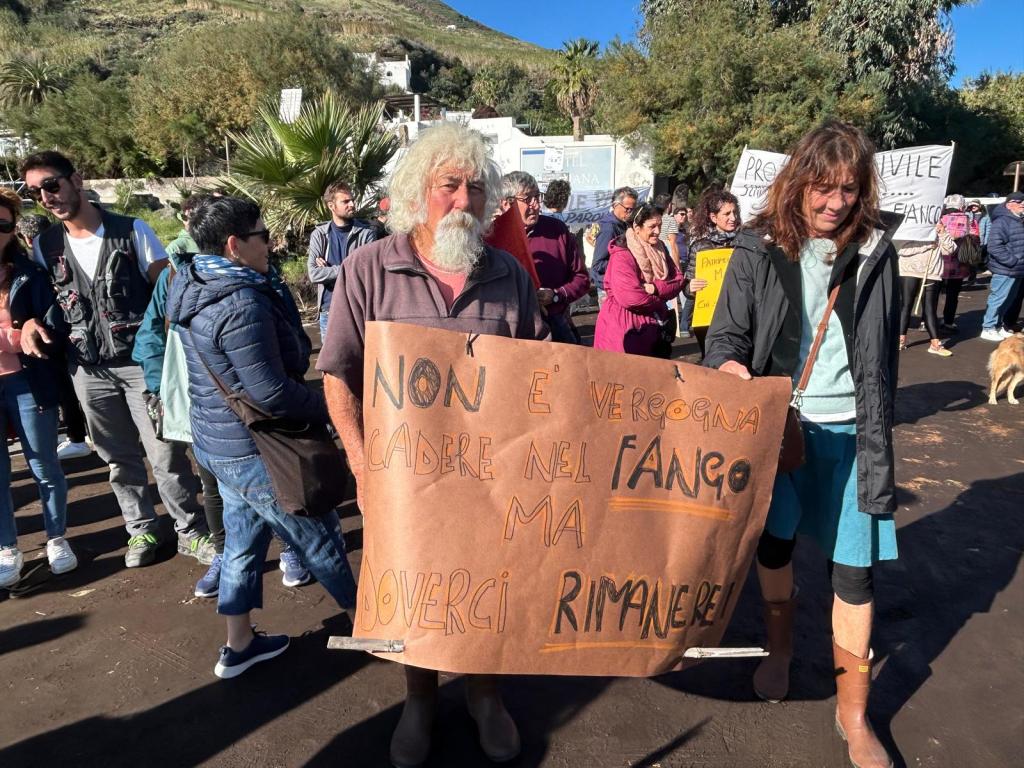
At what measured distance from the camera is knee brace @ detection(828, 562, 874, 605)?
2150 millimetres

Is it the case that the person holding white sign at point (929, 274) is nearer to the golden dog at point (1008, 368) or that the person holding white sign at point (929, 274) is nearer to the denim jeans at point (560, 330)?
the golden dog at point (1008, 368)

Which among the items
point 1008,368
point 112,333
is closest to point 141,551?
point 112,333

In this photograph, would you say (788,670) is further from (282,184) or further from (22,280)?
(282,184)

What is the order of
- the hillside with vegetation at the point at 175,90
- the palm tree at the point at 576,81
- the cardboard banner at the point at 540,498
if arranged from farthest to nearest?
the palm tree at the point at 576,81, the hillside with vegetation at the point at 175,90, the cardboard banner at the point at 540,498

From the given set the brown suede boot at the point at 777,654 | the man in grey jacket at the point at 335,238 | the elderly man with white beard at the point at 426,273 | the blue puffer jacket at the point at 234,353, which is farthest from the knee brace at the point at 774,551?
the man in grey jacket at the point at 335,238

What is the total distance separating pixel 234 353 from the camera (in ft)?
7.55

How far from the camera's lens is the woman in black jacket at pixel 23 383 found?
3289 mm

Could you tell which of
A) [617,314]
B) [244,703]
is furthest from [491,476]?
[617,314]

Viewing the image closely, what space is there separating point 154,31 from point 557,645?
76975mm

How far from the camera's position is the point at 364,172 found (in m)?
9.16

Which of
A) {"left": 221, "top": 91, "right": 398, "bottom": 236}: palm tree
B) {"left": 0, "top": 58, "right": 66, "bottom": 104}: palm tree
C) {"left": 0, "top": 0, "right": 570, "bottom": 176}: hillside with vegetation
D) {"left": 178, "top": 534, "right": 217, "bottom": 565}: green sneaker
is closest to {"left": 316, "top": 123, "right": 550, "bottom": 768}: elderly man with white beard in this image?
{"left": 178, "top": 534, "right": 217, "bottom": 565}: green sneaker

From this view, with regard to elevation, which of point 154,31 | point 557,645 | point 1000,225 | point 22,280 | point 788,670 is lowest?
A: point 788,670

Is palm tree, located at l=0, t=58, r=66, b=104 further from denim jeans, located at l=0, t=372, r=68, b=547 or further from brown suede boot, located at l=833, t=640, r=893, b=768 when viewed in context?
brown suede boot, located at l=833, t=640, r=893, b=768

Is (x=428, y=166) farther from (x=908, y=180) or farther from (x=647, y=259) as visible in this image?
(x=908, y=180)
